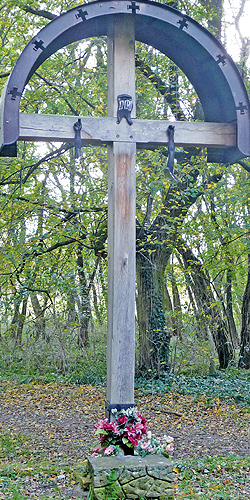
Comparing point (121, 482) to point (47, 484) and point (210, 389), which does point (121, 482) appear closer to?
point (47, 484)

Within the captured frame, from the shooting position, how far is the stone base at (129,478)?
3268 millimetres

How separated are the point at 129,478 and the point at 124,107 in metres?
2.75

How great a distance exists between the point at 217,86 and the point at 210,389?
604 centimetres

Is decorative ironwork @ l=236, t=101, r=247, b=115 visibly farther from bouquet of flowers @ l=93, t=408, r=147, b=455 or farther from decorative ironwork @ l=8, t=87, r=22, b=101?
bouquet of flowers @ l=93, t=408, r=147, b=455

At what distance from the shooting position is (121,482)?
3.29 metres

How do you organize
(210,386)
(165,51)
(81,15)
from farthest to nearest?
(210,386) < (165,51) < (81,15)

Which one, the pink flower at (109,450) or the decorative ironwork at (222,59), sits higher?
the decorative ironwork at (222,59)

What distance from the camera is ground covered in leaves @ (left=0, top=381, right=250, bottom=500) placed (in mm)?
4250

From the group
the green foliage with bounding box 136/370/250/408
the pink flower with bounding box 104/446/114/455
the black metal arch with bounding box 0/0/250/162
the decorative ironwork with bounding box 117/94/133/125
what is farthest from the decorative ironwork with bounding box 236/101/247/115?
the green foliage with bounding box 136/370/250/408

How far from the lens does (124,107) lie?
3.75 metres

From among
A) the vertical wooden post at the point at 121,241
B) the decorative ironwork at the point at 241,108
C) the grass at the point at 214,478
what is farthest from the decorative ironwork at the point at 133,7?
the grass at the point at 214,478

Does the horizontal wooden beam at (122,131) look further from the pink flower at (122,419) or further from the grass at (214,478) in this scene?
the grass at (214,478)

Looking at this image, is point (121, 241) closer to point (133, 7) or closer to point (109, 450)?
point (109, 450)

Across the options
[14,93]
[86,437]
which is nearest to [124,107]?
[14,93]
